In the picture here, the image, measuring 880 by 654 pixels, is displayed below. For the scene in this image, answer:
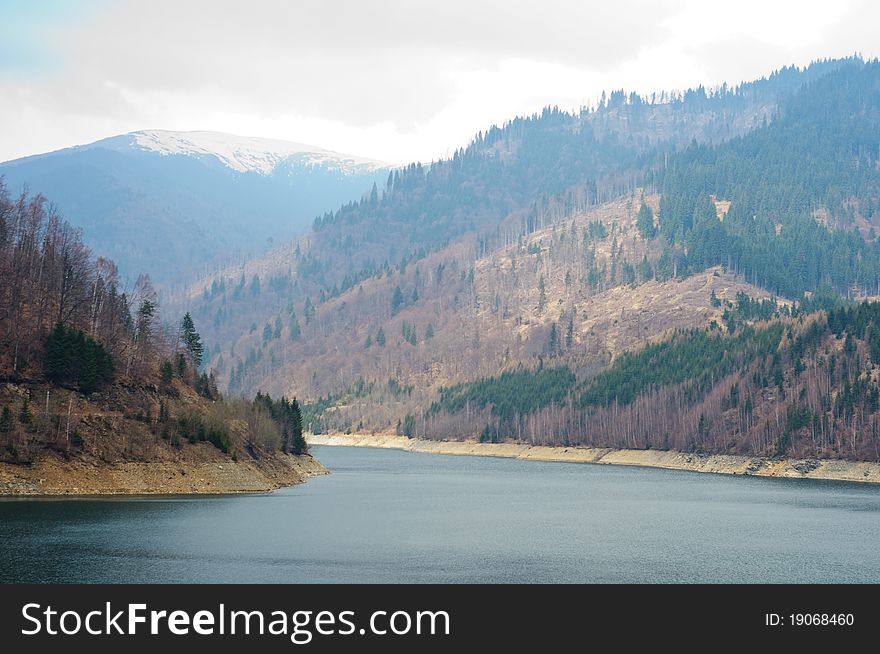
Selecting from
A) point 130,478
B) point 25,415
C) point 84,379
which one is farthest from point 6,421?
point 130,478

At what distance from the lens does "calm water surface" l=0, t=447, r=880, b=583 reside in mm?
75875

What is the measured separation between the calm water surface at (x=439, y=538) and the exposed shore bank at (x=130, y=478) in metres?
3.29

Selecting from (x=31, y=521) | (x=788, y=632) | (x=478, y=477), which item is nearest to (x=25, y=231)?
(x=31, y=521)

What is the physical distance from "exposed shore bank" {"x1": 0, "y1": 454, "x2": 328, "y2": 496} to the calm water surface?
3289mm

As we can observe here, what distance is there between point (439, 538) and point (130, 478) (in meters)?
39.0

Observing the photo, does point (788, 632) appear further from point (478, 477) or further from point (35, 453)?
point (478, 477)

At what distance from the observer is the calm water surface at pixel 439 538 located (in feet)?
249

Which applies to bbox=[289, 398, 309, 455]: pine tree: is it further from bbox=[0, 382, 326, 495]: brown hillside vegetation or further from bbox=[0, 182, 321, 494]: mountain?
bbox=[0, 382, 326, 495]: brown hillside vegetation

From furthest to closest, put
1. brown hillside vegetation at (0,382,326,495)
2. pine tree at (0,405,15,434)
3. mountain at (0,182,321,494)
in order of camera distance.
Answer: mountain at (0,182,321,494) < brown hillside vegetation at (0,382,326,495) < pine tree at (0,405,15,434)

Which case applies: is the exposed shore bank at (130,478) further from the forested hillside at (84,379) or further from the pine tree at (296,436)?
the pine tree at (296,436)

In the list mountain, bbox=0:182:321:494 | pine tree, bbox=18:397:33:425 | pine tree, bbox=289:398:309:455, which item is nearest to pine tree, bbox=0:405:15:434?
mountain, bbox=0:182:321:494

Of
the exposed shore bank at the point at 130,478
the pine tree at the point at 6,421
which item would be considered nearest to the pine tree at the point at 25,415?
the pine tree at the point at 6,421

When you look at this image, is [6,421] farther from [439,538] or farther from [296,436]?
[296,436]

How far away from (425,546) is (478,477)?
105117 mm
